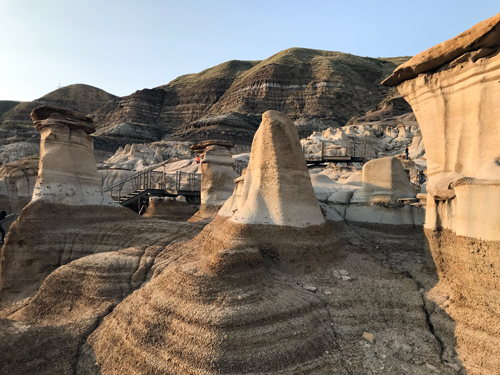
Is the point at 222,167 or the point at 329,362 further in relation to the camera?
the point at 222,167

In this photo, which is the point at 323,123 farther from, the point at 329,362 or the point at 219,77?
the point at 329,362

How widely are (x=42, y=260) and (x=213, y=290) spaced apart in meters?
7.03

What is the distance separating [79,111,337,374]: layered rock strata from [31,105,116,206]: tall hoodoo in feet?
19.5

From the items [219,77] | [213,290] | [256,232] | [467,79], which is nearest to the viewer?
[213,290]

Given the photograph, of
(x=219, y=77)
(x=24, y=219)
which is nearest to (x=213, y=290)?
(x=24, y=219)

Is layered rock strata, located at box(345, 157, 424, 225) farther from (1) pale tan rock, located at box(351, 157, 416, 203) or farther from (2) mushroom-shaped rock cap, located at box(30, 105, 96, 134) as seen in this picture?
(2) mushroom-shaped rock cap, located at box(30, 105, 96, 134)

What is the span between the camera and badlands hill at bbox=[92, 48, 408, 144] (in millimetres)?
51344

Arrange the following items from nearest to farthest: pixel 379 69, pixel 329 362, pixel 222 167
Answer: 1. pixel 329 362
2. pixel 222 167
3. pixel 379 69

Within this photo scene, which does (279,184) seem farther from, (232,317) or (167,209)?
(167,209)

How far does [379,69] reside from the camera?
68.5 m

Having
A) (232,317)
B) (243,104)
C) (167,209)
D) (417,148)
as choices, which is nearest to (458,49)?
(232,317)

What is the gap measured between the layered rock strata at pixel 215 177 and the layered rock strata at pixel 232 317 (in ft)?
25.7

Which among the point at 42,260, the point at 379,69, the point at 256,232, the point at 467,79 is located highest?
the point at 379,69

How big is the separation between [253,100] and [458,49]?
57956 mm
